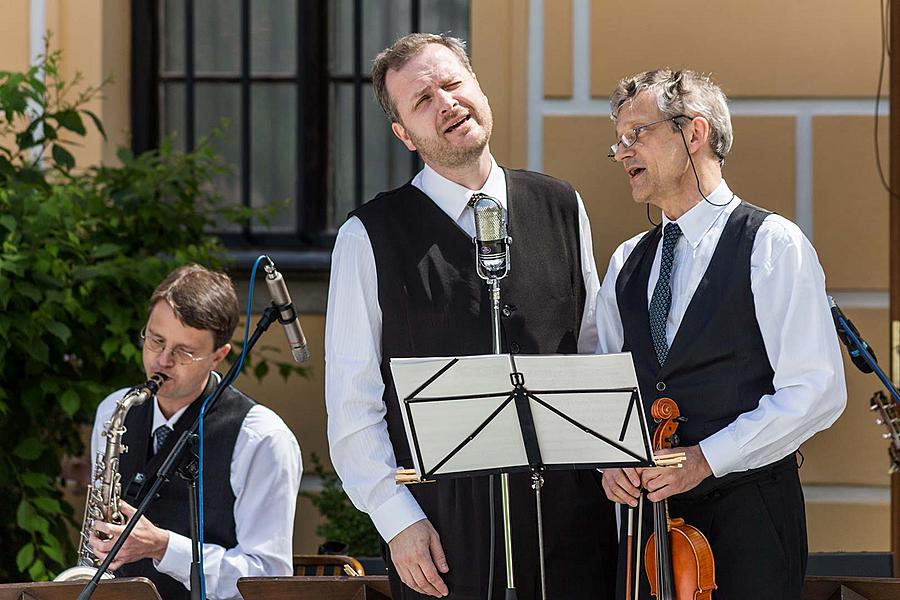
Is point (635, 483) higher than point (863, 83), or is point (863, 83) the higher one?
point (863, 83)

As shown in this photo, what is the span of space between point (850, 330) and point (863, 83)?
193 centimetres

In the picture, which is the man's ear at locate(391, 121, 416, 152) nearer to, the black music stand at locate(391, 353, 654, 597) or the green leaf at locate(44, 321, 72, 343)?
the black music stand at locate(391, 353, 654, 597)

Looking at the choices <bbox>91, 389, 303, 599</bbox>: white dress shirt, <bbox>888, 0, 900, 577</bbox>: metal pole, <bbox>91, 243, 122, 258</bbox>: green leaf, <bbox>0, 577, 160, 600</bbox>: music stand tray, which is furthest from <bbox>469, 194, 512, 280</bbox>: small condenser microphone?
<bbox>91, 243, 122, 258</bbox>: green leaf

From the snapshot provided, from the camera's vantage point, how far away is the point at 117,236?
16.0ft

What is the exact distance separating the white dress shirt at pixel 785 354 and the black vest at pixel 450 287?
304 mm

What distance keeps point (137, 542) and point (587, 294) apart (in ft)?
4.26

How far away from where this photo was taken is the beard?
3031mm

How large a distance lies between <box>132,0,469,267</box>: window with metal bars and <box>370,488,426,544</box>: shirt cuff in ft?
9.11

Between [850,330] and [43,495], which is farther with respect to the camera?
[43,495]

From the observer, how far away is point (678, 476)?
2.68 m

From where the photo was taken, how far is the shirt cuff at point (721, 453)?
2691 millimetres

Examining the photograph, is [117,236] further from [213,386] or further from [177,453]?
[177,453]

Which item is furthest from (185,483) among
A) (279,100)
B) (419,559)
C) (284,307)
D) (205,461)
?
(279,100)

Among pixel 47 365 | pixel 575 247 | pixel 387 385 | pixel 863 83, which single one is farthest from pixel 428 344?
pixel 863 83
